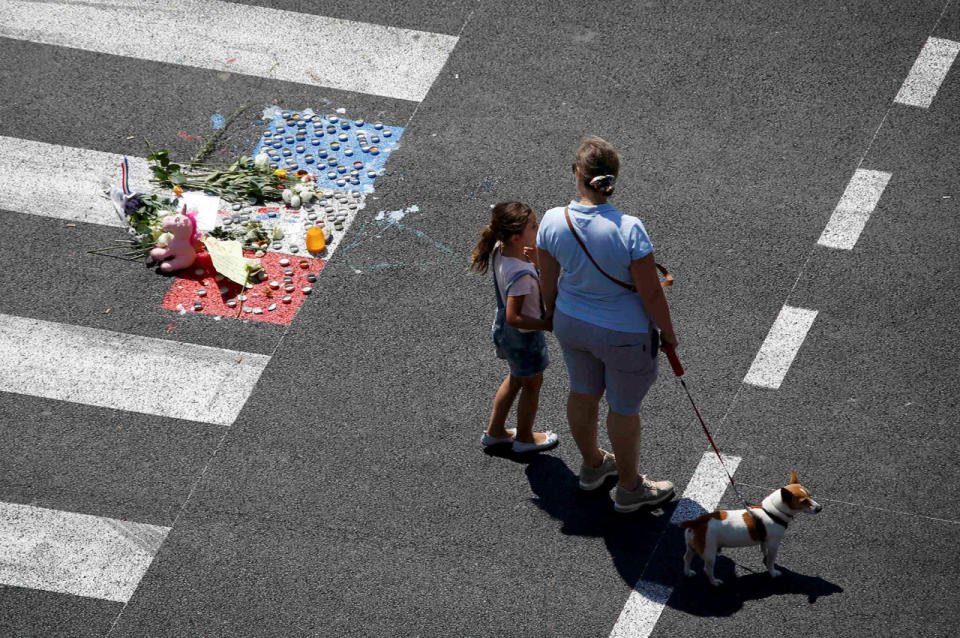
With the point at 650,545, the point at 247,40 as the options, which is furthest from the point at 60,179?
the point at 650,545

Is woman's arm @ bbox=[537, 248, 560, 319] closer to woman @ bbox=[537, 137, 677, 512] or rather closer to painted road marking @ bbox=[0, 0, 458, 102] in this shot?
woman @ bbox=[537, 137, 677, 512]

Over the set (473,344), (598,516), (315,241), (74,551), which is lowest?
(74,551)

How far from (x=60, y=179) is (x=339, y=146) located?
2104 millimetres

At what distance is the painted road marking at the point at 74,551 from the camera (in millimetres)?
A: 5660

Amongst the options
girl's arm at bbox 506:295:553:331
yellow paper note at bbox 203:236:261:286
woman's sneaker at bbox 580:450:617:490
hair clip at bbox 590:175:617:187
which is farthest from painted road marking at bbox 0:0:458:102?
hair clip at bbox 590:175:617:187

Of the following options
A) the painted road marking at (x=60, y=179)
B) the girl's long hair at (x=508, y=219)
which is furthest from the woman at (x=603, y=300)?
the painted road marking at (x=60, y=179)

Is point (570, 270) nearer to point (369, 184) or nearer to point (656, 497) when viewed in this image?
point (656, 497)

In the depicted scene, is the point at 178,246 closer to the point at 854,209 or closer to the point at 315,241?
the point at 315,241

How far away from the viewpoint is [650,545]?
18.5ft

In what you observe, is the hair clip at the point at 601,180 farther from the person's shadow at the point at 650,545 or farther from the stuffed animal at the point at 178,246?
the stuffed animal at the point at 178,246

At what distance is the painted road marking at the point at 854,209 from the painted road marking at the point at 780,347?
73 cm

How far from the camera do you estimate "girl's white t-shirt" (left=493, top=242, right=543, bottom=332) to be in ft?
17.5

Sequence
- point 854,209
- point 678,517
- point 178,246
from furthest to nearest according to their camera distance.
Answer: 1. point 854,209
2. point 178,246
3. point 678,517

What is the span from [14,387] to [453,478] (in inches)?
112
